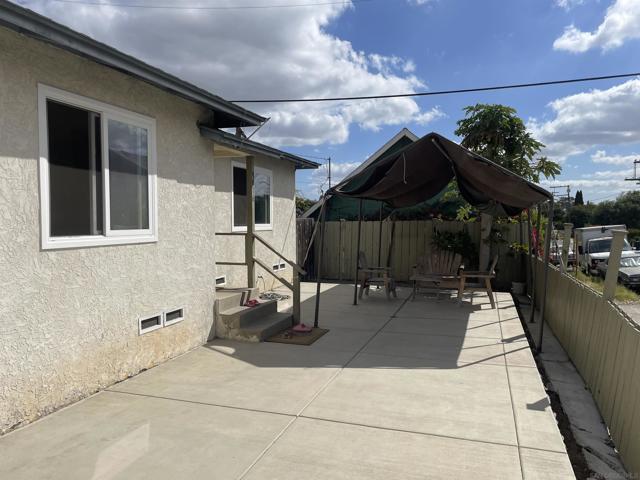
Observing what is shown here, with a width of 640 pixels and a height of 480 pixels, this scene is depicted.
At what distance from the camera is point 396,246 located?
12.2 meters

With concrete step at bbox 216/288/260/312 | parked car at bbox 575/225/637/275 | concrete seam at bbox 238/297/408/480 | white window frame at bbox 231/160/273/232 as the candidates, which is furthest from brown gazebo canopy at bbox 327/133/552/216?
parked car at bbox 575/225/637/275

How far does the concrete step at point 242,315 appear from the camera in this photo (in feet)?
19.5

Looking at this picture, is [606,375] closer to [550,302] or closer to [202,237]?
[550,302]

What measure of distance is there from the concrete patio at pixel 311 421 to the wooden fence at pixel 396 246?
600cm

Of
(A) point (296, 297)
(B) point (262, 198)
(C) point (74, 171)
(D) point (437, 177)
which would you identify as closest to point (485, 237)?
(D) point (437, 177)

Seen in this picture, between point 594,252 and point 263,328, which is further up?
point 594,252

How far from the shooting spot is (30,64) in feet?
11.5

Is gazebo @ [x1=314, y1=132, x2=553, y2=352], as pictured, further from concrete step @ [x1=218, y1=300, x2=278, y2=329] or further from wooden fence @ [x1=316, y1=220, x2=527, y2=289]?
wooden fence @ [x1=316, y1=220, x2=527, y2=289]

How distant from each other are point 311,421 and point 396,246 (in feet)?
29.5

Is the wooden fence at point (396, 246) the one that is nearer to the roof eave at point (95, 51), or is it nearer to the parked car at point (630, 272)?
the parked car at point (630, 272)

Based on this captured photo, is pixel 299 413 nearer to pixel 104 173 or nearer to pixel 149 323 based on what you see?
pixel 149 323

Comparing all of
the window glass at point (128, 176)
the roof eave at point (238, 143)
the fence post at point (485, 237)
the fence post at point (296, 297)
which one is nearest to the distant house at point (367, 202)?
the fence post at point (485, 237)

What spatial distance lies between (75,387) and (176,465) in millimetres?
1552

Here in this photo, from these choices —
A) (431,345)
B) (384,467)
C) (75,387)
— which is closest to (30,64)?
(75,387)
